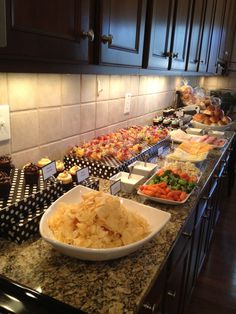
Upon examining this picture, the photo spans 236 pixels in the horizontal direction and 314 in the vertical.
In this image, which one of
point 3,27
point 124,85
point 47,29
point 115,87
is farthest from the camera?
point 124,85

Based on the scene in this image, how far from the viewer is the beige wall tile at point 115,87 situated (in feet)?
5.88

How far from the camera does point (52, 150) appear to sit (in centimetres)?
136

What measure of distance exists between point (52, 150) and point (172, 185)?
55cm

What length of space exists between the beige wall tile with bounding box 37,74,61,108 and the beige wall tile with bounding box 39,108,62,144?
0.10ft

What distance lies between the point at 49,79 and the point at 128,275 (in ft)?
2.81

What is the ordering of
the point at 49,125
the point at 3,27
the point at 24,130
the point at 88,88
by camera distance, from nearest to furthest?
the point at 3,27
the point at 24,130
the point at 49,125
the point at 88,88

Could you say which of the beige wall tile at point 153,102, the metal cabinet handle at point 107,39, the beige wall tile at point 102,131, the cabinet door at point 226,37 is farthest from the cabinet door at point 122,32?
the cabinet door at point 226,37

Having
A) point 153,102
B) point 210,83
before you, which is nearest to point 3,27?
point 153,102

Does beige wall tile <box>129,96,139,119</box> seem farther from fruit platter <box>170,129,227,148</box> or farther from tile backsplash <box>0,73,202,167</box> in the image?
fruit platter <box>170,129,227,148</box>

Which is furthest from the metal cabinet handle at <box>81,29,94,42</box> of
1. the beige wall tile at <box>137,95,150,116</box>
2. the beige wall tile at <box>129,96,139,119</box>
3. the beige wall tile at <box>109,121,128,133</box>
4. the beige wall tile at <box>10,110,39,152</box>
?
the beige wall tile at <box>137,95,150,116</box>

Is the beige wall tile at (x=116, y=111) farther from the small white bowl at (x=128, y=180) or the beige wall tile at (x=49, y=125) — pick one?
the small white bowl at (x=128, y=180)

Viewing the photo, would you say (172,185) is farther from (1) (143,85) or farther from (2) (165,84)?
(2) (165,84)

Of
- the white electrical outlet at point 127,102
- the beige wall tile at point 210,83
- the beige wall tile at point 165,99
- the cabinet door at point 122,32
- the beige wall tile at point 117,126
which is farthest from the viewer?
the beige wall tile at point 210,83

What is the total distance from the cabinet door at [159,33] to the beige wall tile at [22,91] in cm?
52
